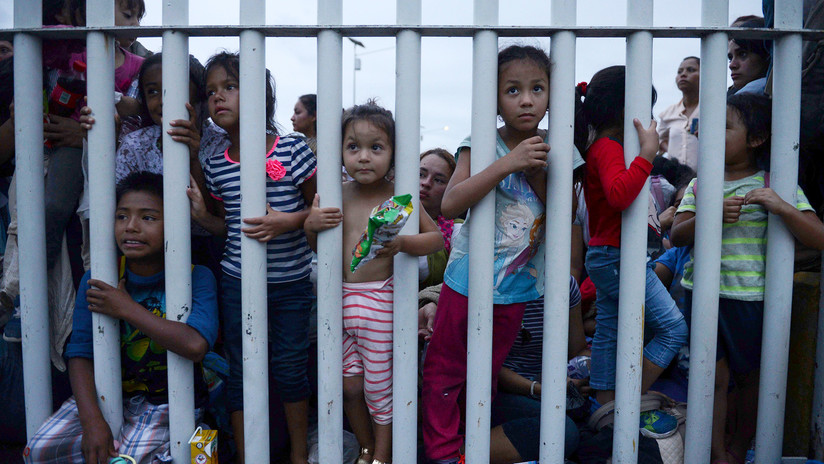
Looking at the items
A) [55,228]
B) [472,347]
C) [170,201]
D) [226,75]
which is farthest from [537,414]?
[55,228]

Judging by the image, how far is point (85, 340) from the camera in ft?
7.27

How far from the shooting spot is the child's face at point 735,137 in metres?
2.38

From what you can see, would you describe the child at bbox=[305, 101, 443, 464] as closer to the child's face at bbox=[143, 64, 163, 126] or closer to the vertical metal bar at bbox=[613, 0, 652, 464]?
the vertical metal bar at bbox=[613, 0, 652, 464]

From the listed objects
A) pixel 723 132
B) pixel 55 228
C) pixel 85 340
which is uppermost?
pixel 723 132

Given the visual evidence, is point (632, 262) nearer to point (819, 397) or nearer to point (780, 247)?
point (780, 247)

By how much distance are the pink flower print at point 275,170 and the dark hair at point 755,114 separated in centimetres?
191

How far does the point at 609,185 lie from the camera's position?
1997 mm

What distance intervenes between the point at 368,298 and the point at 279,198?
0.58 metres

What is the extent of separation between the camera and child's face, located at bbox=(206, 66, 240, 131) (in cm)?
242

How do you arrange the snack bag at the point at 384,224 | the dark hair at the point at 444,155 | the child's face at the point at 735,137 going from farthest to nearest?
the dark hair at the point at 444,155 < the child's face at the point at 735,137 < the snack bag at the point at 384,224

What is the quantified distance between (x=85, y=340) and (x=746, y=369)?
273 centimetres

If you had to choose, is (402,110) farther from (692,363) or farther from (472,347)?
(692,363)

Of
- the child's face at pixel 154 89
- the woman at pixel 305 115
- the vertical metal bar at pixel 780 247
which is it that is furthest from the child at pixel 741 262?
the woman at pixel 305 115

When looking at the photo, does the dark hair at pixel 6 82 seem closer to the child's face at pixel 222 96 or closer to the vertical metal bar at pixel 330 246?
the child's face at pixel 222 96
